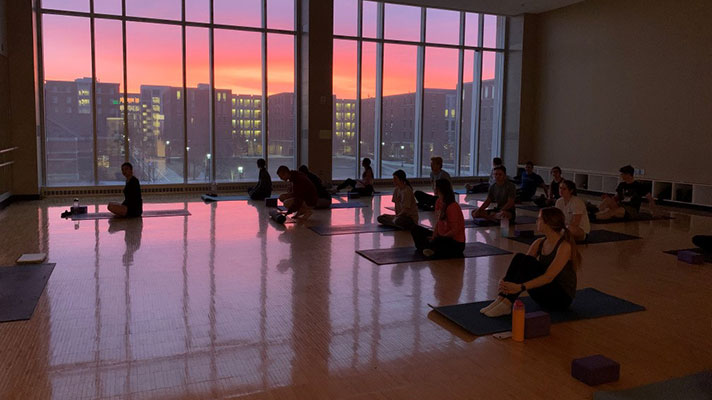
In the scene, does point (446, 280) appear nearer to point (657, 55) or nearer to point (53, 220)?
point (53, 220)

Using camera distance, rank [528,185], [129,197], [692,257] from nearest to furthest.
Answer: [692,257] → [129,197] → [528,185]

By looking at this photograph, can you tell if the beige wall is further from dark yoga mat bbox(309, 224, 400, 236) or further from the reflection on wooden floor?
dark yoga mat bbox(309, 224, 400, 236)

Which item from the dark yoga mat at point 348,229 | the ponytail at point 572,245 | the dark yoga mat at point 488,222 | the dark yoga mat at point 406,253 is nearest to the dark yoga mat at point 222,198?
the dark yoga mat at point 348,229

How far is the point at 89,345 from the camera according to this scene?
3.90 m

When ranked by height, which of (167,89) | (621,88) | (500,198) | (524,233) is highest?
(621,88)

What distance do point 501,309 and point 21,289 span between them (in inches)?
167

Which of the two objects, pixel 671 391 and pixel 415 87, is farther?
pixel 415 87

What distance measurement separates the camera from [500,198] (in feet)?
30.3

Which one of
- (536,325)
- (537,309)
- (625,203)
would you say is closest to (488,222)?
(625,203)

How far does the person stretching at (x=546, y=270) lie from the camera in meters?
4.29

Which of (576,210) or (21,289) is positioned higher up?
(576,210)

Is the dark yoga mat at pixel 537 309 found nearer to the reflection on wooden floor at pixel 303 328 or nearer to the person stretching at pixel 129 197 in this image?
the reflection on wooden floor at pixel 303 328

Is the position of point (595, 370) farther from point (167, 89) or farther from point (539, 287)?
point (167, 89)

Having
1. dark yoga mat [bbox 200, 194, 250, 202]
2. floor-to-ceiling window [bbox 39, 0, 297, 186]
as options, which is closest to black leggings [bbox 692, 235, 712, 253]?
dark yoga mat [bbox 200, 194, 250, 202]
